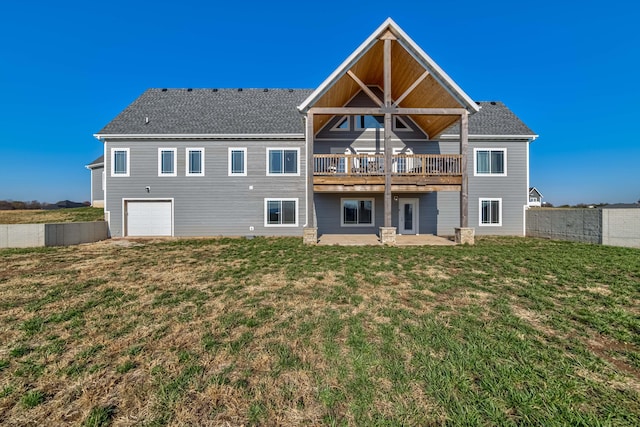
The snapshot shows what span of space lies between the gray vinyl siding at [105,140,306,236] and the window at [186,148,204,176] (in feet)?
0.74

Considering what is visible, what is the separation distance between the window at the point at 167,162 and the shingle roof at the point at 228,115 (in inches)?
45.3

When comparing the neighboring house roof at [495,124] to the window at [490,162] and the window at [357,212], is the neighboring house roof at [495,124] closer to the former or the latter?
the window at [490,162]

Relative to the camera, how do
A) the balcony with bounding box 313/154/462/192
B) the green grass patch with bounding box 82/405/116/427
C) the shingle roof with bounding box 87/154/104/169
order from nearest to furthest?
the green grass patch with bounding box 82/405/116/427
the balcony with bounding box 313/154/462/192
the shingle roof with bounding box 87/154/104/169

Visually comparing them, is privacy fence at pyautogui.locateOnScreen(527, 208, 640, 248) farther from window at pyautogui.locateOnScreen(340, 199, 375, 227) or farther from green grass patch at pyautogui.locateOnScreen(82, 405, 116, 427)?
green grass patch at pyautogui.locateOnScreen(82, 405, 116, 427)

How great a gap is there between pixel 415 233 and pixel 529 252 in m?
6.14

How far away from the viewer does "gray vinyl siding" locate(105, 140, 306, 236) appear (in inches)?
607

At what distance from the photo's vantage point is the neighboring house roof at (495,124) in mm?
15758

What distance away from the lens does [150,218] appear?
15648mm

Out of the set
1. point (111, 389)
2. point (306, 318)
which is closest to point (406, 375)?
point (306, 318)

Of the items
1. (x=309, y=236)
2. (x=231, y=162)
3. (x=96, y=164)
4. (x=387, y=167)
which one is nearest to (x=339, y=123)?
(x=387, y=167)

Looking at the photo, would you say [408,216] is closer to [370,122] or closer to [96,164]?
[370,122]

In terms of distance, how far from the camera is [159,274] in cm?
736

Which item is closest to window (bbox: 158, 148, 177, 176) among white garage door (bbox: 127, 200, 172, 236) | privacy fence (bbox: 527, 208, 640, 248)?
white garage door (bbox: 127, 200, 172, 236)

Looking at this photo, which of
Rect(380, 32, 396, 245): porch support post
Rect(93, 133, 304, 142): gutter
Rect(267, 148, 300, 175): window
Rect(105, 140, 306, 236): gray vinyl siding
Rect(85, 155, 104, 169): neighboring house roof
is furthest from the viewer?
Rect(85, 155, 104, 169): neighboring house roof
